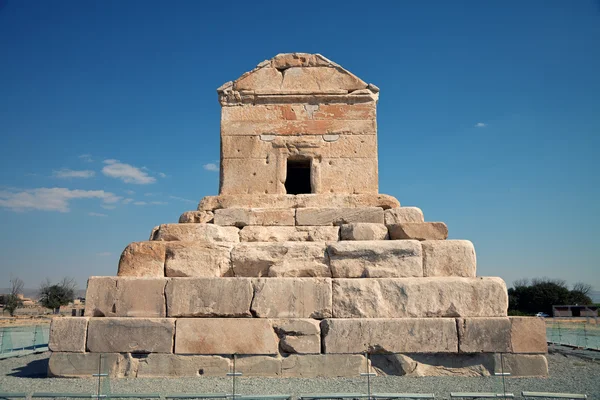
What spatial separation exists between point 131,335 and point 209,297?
3.63 feet

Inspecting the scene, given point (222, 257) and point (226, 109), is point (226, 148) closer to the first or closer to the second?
point (226, 109)

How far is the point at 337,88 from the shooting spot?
9.23 m

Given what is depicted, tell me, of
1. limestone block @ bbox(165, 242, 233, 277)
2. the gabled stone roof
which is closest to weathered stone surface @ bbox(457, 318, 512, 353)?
limestone block @ bbox(165, 242, 233, 277)

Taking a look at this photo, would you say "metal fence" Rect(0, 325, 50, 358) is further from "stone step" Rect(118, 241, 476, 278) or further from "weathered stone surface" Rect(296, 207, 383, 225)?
"weathered stone surface" Rect(296, 207, 383, 225)

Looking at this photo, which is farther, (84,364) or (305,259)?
(305,259)

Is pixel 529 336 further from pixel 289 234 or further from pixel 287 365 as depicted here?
pixel 289 234

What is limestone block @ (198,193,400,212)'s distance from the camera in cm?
824

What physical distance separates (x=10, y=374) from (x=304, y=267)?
14.9 ft

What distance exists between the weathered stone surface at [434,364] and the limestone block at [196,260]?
246 centimetres

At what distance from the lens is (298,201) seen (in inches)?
327

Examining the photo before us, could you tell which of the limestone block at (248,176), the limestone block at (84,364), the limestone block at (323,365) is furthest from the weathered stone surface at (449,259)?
the limestone block at (84,364)

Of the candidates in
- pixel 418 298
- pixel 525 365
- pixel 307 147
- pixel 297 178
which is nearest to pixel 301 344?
pixel 418 298

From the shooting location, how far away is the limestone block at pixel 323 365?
5.95 m

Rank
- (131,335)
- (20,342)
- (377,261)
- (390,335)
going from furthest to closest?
(20,342) < (377,261) < (131,335) < (390,335)
